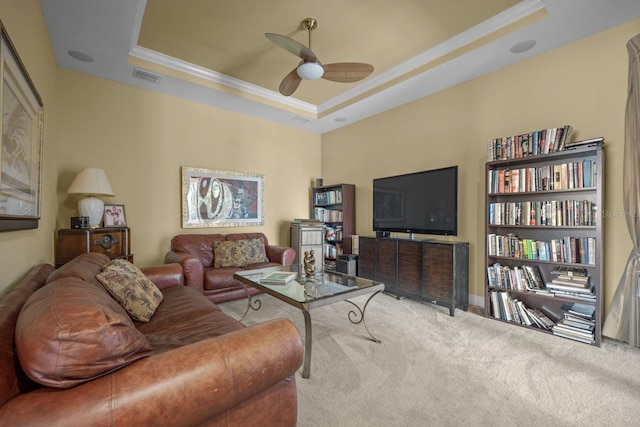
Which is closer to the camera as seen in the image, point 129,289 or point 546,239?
point 129,289

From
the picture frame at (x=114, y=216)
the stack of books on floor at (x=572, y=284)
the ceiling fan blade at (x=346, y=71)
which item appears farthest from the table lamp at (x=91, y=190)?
the stack of books on floor at (x=572, y=284)

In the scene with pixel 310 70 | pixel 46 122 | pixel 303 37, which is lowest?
pixel 46 122

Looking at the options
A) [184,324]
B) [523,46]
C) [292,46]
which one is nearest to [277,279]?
[184,324]

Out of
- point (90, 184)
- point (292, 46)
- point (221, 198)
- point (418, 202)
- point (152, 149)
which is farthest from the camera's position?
point (221, 198)

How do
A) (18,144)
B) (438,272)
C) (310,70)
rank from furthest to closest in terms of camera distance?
1. (438,272)
2. (310,70)
3. (18,144)

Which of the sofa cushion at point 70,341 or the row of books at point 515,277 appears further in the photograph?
the row of books at point 515,277

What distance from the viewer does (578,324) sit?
2359 mm

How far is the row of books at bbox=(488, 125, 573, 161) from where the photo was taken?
2.46 metres

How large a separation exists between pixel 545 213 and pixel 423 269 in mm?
1270

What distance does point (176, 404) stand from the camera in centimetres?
85

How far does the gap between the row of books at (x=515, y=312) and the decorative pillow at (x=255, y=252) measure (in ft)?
8.97

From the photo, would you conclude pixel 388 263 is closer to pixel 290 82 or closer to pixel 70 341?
pixel 290 82

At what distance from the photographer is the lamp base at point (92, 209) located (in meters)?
2.88

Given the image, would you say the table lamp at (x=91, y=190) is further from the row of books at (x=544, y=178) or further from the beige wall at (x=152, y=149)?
the row of books at (x=544, y=178)
